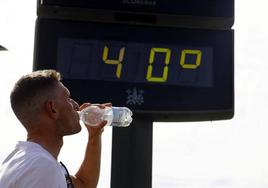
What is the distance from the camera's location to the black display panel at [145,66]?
447cm

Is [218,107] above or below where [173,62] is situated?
Answer: below

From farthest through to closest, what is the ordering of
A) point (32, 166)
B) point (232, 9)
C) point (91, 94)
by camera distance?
1. point (232, 9)
2. point (91, 94)
3. point (32, 166)

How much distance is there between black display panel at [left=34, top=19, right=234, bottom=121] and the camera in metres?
4.47

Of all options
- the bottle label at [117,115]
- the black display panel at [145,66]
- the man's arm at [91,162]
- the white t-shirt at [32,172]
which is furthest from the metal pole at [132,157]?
the white t-shirt at [32,172]

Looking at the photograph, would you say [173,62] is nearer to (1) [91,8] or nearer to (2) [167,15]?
(2) [167,15]

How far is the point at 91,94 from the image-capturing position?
4438 millimetres

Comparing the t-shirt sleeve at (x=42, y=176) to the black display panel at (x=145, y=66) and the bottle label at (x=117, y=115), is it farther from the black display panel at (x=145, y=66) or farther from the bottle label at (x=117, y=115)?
the black display panel at (x=145, y=66)

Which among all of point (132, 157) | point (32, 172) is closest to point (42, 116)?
point (32, 172)

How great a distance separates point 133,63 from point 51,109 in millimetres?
2567

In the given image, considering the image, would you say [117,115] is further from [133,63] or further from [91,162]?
[133,63]

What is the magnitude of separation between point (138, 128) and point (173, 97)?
12.5 inches

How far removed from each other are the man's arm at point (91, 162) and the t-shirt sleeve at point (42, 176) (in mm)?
403

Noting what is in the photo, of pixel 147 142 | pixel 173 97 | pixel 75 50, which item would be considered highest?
pixel 75 50

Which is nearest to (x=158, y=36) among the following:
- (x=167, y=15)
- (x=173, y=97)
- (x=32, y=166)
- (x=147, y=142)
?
(x=167, y=15)
